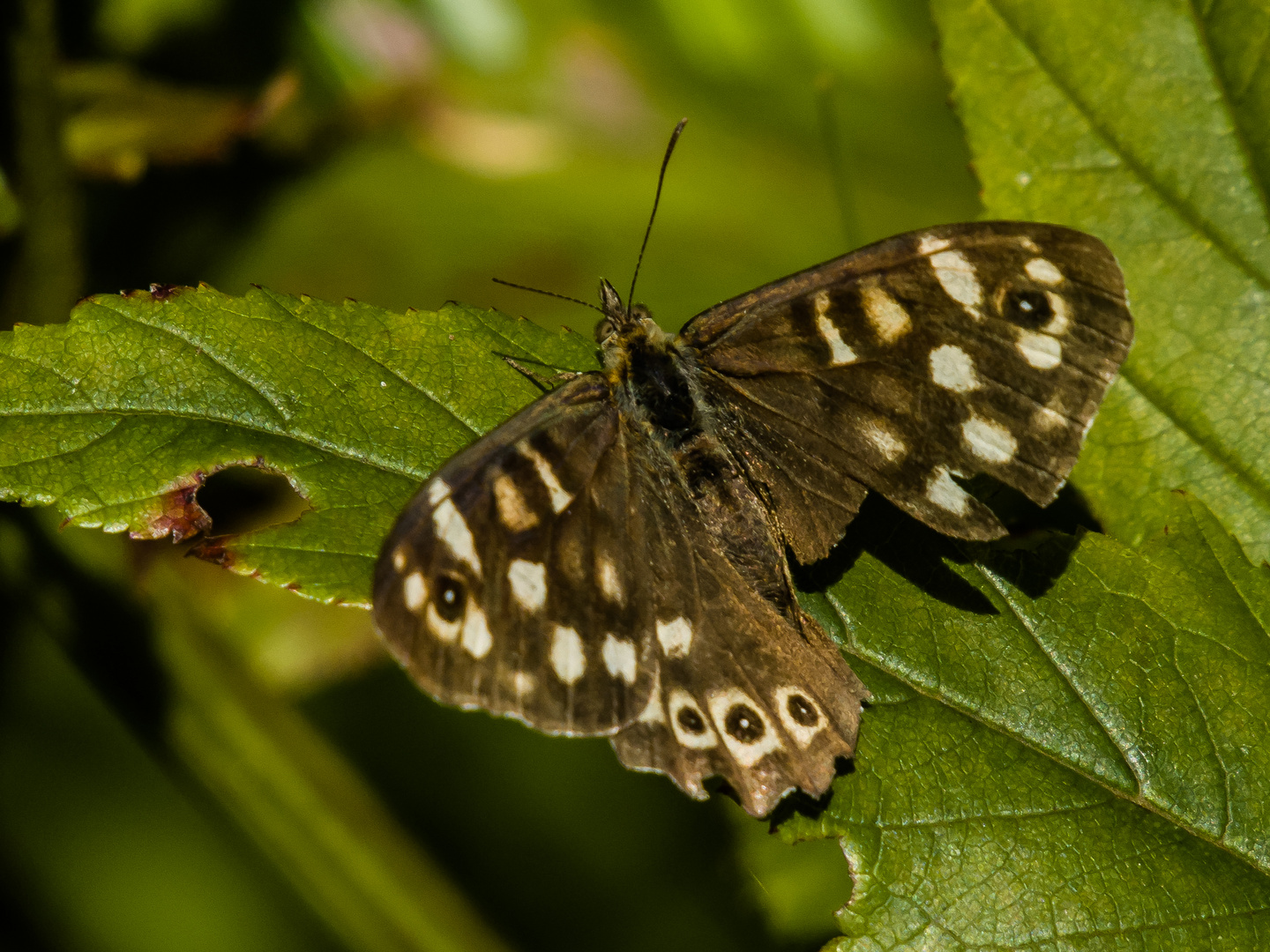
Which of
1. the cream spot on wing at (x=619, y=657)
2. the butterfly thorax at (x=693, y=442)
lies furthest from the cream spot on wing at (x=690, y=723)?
the butterfly thorax at (x=693, y=442)

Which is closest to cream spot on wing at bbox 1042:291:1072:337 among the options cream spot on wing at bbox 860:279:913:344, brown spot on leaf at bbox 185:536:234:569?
cream spot on wing at bbox 860:279:913:344

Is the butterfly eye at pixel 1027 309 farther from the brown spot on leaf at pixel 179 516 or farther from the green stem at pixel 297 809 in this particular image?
the green stem at pixel 297 809

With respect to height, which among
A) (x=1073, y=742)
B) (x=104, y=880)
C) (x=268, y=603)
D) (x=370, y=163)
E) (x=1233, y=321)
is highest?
(x=1233, y=321)

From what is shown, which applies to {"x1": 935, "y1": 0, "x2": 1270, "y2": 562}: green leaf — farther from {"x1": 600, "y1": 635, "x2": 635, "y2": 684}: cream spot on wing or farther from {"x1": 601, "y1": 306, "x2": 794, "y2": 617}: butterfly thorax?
{"x1": 600, "y1": 635, "x2": 635, "y2": 684}: cream spot on wing

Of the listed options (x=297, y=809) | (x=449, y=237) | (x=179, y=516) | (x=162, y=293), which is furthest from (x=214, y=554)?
(x=449, y=237)

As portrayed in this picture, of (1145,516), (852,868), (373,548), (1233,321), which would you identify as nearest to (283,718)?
(373,548)

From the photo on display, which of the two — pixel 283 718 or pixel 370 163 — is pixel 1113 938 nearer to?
pixel 283 718
